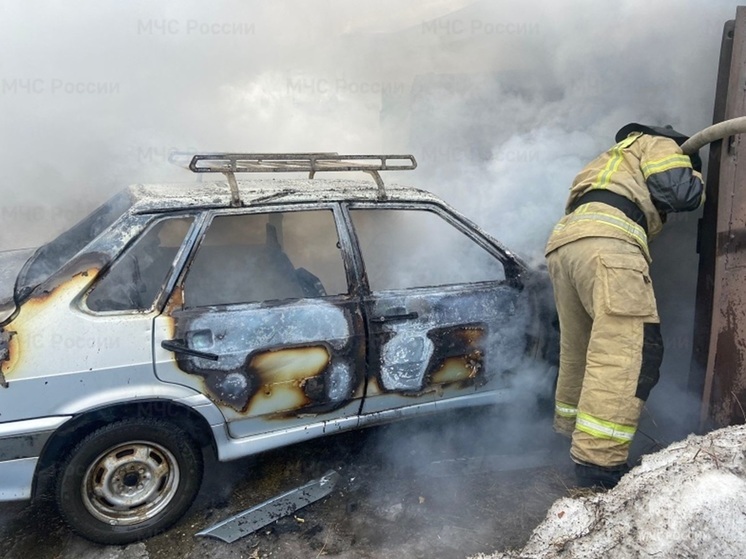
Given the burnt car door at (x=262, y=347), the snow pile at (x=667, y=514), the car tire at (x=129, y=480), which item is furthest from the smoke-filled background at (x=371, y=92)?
the car tire at (x=129, y=480)

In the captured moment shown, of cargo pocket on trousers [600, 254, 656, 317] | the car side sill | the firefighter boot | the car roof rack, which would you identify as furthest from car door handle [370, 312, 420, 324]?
the firefighter boot

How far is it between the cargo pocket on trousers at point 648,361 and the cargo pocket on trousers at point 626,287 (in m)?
0.10

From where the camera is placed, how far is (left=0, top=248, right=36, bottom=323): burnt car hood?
2.47 meters

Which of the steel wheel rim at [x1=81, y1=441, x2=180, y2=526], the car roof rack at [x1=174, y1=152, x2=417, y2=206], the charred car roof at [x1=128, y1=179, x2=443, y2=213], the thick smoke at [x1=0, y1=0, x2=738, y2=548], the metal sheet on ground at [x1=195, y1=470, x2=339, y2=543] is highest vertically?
the thick smoke at [x1=0, y1=0, x2=738, y2=548]

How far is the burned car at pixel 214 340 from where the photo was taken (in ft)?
8.16

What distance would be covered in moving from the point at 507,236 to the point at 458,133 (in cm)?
195

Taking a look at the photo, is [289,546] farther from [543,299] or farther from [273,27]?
[273,27]

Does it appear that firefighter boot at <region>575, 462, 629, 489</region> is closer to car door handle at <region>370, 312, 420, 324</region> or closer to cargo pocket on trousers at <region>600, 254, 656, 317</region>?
cargo pocket on trousers at <region>600, 254, 656, 317</region>

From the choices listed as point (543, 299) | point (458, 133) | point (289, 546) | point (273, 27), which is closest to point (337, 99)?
point (273, 27)

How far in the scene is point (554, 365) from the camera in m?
3.57

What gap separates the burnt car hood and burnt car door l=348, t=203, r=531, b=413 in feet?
5.43

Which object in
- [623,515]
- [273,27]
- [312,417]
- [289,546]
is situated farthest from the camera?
[273,27]

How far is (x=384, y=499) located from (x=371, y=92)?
4562 millimetres

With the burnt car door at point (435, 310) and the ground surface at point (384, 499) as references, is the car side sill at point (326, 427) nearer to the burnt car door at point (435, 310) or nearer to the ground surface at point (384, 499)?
the burnt car door at point (435, 310)
